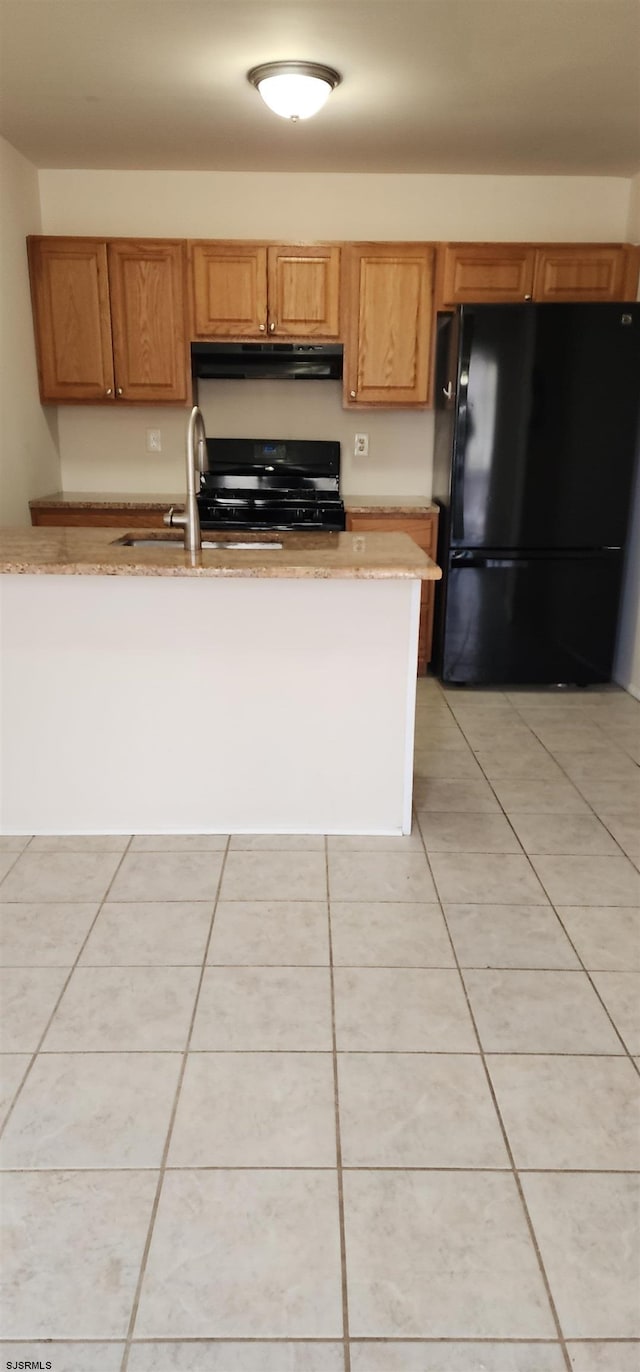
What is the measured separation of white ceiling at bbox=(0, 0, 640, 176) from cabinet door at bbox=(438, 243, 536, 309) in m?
0.37

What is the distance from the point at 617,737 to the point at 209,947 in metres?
2.17

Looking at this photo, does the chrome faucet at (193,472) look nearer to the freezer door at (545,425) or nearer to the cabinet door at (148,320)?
the freezer door at (545,425)

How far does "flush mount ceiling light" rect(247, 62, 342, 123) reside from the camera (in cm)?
288

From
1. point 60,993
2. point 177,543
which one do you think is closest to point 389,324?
point 177,543

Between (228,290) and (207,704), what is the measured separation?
2402 mm

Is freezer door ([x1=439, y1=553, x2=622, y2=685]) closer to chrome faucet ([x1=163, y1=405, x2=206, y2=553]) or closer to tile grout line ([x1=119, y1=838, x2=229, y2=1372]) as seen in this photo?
chrome faucet ([x1=163, y1=405, x2=206, y2=553])

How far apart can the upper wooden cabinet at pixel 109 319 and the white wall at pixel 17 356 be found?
84 millimetres

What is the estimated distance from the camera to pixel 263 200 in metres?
4.33

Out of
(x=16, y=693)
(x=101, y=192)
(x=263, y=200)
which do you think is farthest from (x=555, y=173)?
(x=16, y=693)

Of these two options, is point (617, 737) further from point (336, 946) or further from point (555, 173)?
point (555, 173)

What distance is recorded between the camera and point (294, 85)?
9.45ft

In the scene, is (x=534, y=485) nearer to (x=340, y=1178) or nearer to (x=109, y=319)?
(x=109, y=319)

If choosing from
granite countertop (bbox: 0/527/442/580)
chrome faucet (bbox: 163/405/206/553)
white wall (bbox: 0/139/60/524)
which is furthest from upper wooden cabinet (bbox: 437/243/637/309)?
chrome faucet (bbox: 163/405/206/553)

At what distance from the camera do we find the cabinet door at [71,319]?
13.5 feet
